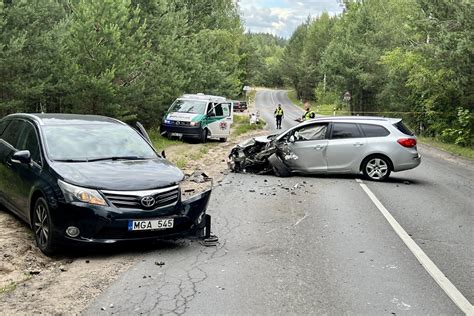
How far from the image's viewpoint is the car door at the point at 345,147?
1388 centimetres

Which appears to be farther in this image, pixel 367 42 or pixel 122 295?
pixel 367 42

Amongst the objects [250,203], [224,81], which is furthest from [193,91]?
[250,203]

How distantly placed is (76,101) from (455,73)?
15.6 metres

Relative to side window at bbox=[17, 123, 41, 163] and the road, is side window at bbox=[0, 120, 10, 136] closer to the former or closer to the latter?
side window at bbox=[17, 123, 41, 163]

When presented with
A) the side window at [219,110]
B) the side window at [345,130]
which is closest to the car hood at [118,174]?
the side window at [345,130]

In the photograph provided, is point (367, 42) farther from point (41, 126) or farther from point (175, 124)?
point (41, 126)

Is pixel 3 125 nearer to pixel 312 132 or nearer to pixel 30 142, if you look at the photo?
pixel 30 142

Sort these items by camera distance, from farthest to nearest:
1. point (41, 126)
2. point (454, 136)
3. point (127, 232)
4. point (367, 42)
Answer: point (367, 42), point (454, 136), point (41, 126), point (127, 232)

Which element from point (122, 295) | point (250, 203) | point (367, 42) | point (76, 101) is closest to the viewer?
point (122, 295)

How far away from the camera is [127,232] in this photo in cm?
611

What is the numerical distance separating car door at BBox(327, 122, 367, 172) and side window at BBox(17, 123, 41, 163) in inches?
327

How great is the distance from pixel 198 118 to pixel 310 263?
1786cm

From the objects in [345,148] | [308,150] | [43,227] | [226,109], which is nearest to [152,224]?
[43,227]

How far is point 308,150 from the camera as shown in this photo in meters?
14.0
